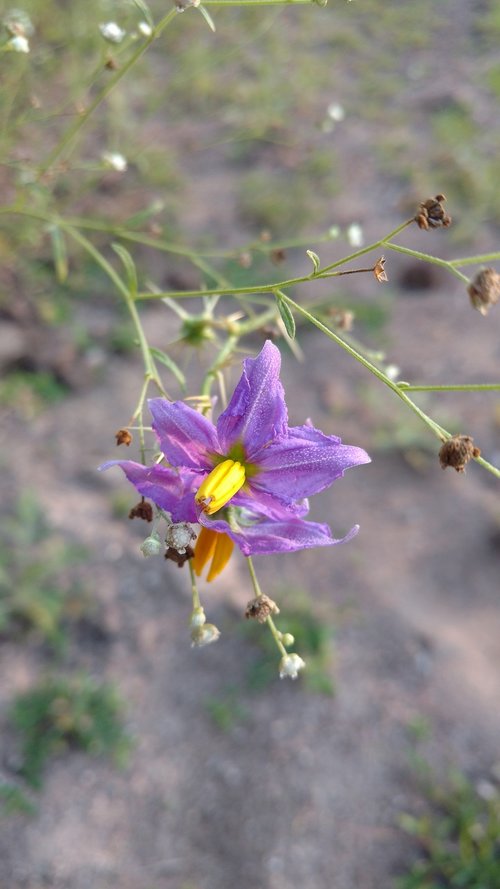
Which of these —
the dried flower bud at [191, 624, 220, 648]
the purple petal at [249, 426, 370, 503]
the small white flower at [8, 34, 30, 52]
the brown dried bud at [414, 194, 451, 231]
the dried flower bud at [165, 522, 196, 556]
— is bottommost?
the dried flower bud at [191, 624, 220, 648]

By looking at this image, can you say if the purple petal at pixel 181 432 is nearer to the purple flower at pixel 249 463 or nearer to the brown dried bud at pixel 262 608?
the purple flower at pixel 249 463

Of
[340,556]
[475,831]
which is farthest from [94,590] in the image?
[475,831]

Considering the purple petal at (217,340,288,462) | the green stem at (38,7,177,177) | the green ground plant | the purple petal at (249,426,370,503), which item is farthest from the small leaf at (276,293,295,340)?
the green ground plant

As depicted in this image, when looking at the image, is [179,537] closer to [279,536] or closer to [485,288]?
[279,536]

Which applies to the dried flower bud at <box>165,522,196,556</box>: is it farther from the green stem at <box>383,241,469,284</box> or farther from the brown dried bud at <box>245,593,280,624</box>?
the green stem at <box>383,241,469,284</box>

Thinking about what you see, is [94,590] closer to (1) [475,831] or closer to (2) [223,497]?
(1) [475,831]

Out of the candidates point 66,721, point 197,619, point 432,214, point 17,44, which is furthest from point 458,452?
point 66,721
